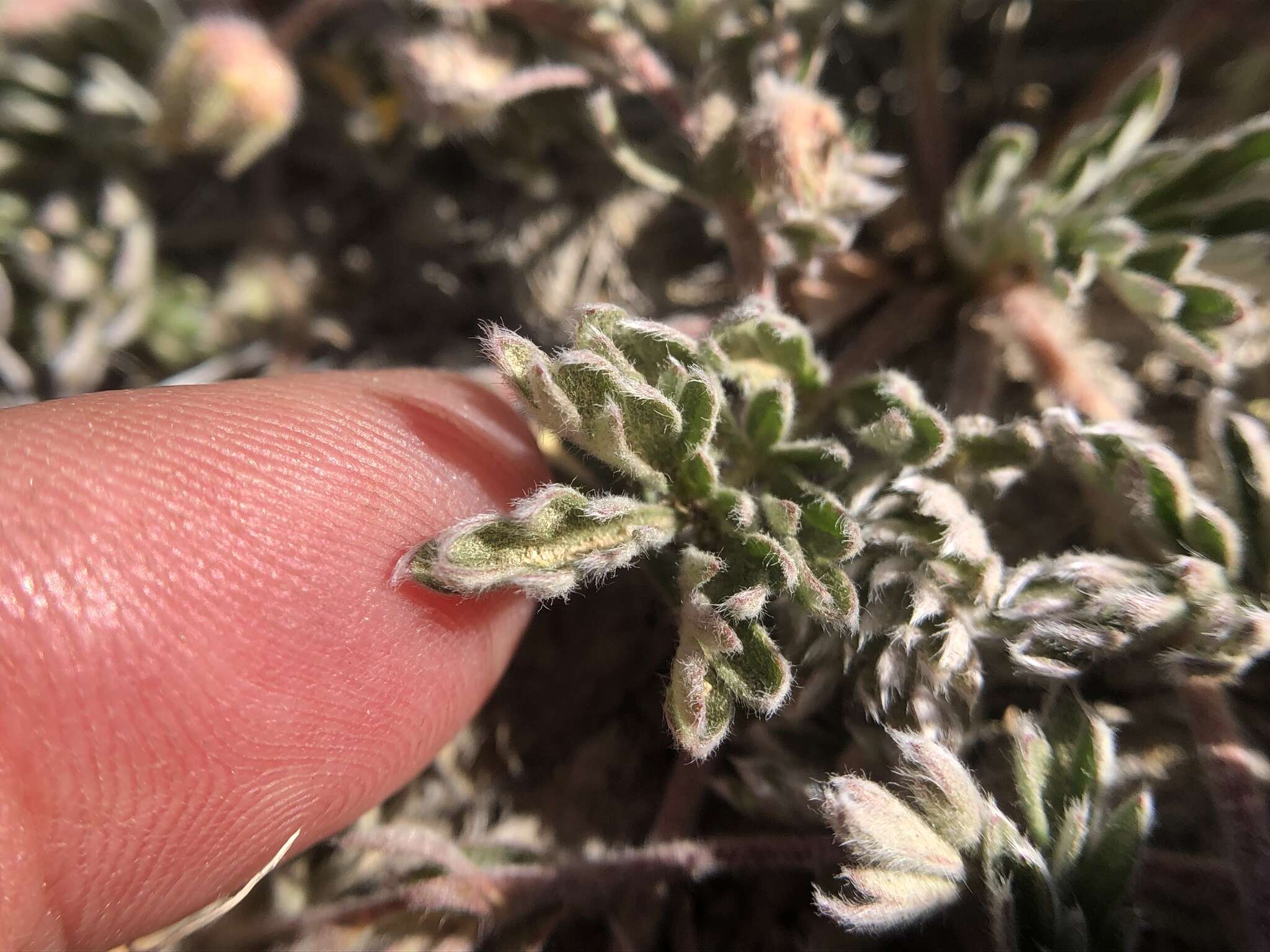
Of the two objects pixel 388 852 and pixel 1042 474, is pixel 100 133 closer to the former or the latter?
pixel 388 852

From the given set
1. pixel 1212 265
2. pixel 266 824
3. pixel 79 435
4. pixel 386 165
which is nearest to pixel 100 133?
pixel 386 165

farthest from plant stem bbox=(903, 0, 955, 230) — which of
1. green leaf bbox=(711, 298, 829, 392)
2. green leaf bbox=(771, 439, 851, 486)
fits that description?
green leaf bbox=(771, 439, 851, 486)

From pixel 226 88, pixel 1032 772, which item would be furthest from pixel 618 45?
pixel 1032 772

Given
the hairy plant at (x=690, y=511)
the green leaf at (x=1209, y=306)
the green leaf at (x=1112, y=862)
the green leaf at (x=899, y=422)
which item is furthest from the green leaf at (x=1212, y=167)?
the green leaf at (x=1112, y=862)

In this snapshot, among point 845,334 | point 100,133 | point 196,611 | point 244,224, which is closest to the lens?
point 196,611

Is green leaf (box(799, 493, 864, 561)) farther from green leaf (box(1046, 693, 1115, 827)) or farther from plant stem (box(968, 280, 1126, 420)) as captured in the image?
plant stem (box(968, 280, 1126, 420))
